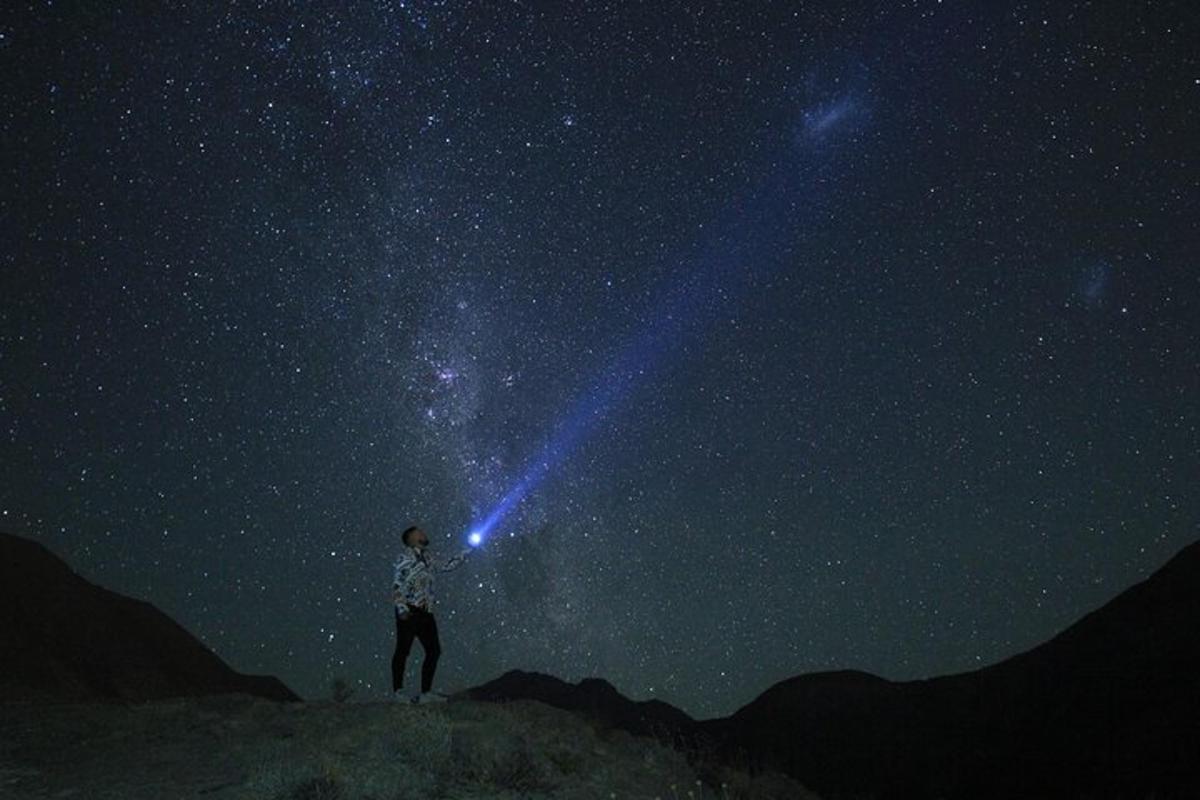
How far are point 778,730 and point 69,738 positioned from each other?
71624 millimetres

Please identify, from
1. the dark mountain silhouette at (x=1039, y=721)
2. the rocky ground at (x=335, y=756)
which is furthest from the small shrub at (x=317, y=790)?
the dark mountain silhouette at (x=1039, y=721)

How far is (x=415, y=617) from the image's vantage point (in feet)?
29.6

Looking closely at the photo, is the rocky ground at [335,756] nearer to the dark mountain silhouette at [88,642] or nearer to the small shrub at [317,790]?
the small shrub at [317,790]

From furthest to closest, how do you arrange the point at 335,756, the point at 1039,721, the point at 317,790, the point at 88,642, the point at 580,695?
the point at 580,695
the point at 88,642
the point at 1039,721
the point at 335,756
the point at 317,790

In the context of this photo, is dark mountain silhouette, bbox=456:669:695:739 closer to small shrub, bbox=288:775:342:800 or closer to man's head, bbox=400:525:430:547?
man's head, bbox=400:525:430:547

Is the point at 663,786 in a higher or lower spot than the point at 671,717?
higher

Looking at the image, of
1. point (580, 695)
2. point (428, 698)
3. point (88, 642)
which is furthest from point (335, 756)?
point (580, 695)

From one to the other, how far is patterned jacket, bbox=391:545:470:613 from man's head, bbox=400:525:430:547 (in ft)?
0.19

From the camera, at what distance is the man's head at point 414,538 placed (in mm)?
9337

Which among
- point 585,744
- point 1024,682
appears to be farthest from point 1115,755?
point 585,744

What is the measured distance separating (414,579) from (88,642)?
219 ft

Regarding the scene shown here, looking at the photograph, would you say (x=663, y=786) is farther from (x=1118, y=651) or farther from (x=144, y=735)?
(x=1118, y=651)

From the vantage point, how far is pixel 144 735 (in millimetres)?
8008

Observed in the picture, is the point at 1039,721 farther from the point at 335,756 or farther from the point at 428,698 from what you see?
the point at 335,756
